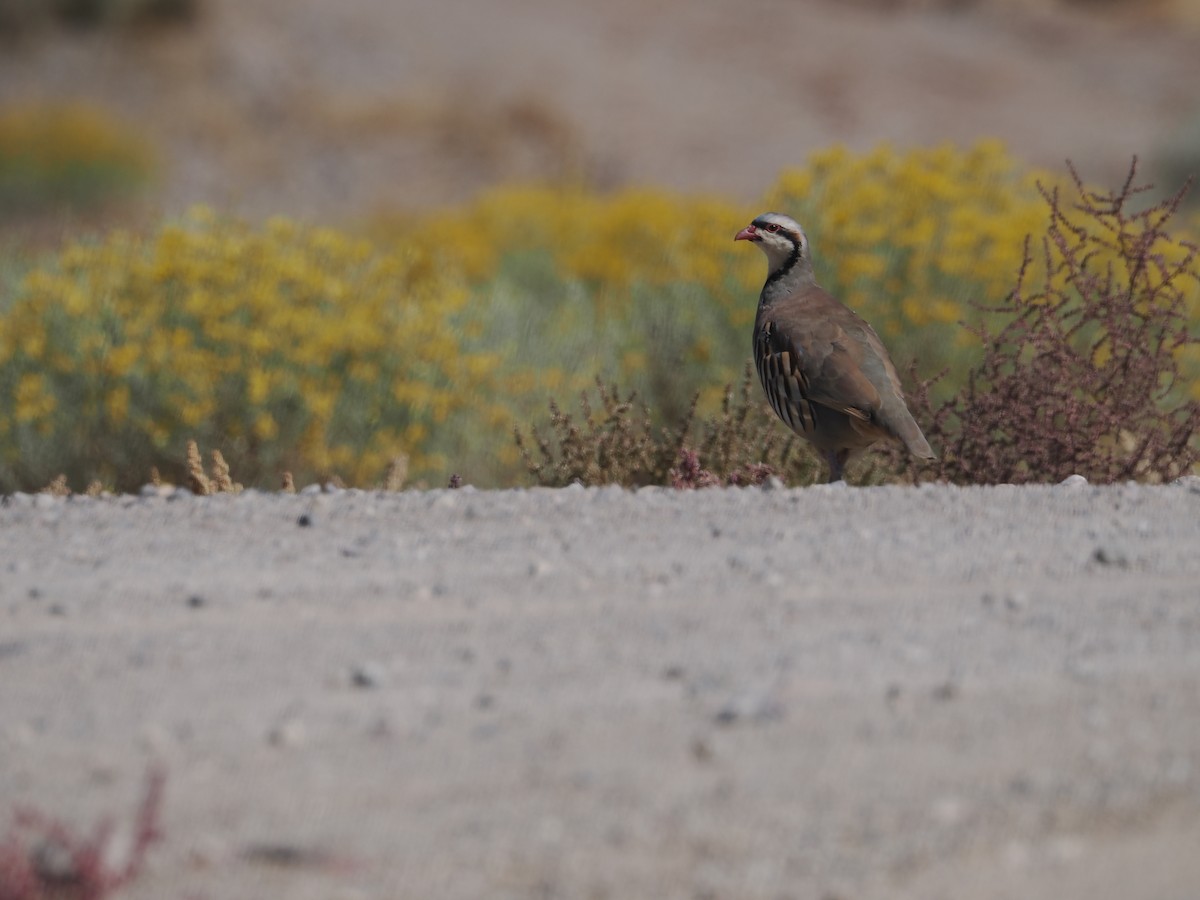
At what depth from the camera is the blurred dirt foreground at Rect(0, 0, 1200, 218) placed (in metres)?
26.1

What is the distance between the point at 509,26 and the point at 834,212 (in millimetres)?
23506

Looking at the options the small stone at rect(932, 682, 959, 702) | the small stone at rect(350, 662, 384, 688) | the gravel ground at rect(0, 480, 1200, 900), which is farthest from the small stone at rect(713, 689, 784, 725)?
the small stone at rect(350, 662, 384, 688)

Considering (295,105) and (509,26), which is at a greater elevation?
(509,26)

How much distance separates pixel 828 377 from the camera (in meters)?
5.88

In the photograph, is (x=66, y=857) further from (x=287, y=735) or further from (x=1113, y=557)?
(x=1113, y=557)

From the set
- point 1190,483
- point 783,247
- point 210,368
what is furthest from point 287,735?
point 210,368

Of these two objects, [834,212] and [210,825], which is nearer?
[210,825]

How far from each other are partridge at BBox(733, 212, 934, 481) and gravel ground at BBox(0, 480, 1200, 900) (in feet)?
3.11

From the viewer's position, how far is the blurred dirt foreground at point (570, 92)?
1028 inches

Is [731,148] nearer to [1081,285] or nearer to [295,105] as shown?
[295,105]

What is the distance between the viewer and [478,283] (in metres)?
12.5

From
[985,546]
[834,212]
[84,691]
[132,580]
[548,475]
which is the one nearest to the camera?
[84,691]

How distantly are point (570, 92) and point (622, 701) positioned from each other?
88.4ft

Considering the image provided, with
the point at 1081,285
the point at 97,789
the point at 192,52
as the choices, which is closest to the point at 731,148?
the point at 192,52
